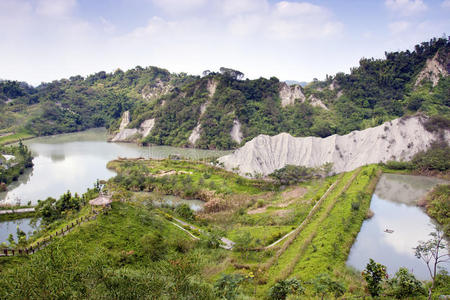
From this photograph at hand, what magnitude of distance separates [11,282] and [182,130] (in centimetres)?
5488

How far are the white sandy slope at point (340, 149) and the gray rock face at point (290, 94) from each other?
2754 cm

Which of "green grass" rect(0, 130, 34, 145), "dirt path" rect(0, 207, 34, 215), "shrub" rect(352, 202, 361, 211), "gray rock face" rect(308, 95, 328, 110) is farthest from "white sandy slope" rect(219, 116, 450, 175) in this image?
"green grass" rect(0, 130, 34, 145)

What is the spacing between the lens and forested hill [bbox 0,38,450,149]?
57.7m

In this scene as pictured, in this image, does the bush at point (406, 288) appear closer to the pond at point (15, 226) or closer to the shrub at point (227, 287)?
the shrub at point (227, 287)

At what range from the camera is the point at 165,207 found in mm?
25172

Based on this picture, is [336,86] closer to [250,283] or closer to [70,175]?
[70,175]

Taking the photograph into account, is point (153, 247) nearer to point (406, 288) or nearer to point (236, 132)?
point (406, 288)

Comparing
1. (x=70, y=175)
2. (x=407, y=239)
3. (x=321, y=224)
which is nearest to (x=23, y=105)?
(x=70, y=175)

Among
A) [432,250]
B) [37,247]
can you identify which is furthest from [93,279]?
[432,250]

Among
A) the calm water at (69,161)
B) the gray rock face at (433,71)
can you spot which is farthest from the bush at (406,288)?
the gray rock face at (433,71)

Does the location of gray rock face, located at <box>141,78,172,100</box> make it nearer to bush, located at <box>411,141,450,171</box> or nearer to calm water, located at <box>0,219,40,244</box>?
calm water, located at <box>0,219,40,244</box>

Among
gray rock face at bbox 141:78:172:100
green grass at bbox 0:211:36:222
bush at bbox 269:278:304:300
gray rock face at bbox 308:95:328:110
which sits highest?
gray rock face at bbox 141:78:172:100

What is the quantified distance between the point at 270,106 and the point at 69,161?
40.4 meters

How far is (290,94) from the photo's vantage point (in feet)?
224
